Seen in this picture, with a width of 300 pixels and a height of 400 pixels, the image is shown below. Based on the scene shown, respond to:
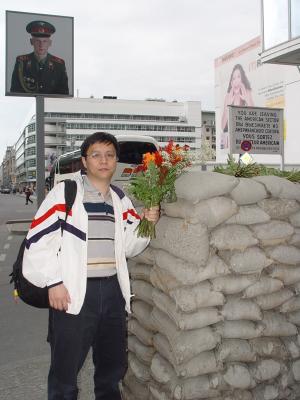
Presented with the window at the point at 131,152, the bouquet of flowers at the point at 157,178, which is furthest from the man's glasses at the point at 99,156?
the window at the point at 131,152

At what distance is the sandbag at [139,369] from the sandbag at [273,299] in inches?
35.4

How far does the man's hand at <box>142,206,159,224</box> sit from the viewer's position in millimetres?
2840

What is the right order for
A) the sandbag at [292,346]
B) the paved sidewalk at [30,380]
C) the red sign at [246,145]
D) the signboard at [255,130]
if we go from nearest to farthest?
the sandbag at [292,346]
the paved sidewalk at [30,380]
the signboard at [255,130]
the red sign at [246,145]

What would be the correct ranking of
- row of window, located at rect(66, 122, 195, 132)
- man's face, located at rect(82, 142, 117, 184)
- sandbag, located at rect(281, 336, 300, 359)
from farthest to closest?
row of window, located at rect(66, 122, 195, 132) → sandbag, located at rect(281, 336, 300, 359) → man's face, located at rect(82, 142, 117, 184)

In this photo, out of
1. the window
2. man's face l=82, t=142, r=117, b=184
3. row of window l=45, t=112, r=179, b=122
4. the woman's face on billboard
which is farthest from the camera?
row of window l=45, t=112, r=179, b=122

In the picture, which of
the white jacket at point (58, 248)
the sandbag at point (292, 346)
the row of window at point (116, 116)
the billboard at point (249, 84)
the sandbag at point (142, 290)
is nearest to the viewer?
the white jacket at point (58, 248)

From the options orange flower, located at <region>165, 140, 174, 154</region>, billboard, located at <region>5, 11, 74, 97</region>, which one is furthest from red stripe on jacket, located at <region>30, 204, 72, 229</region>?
billboard, located at <region>5, 11, 74, 97</region>

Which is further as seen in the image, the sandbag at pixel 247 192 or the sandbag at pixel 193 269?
the sandbag at pixel 247 192

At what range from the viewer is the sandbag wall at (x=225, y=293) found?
2.74 metres

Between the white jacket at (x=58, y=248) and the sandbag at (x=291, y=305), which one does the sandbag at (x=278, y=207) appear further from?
the white jacket at (x=58, y=248)

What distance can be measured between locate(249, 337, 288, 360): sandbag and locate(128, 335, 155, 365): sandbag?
0.69m

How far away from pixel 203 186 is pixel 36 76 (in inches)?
691

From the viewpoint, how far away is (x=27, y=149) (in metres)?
123

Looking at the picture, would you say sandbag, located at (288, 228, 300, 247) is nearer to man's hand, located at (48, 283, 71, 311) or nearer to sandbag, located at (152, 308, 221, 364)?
sandbag, located at (152, 308, 221, 364)
